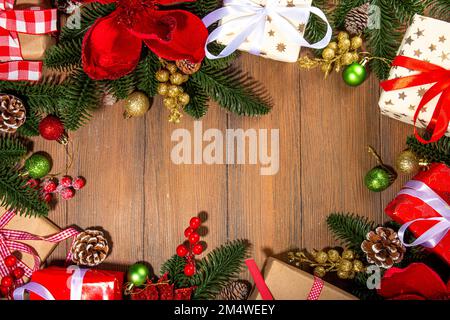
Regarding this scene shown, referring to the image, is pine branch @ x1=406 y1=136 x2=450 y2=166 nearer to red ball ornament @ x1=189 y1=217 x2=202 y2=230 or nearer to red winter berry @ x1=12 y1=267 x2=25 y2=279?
red ball ornament @ x1=189 y1=217 x2=202 y2=230

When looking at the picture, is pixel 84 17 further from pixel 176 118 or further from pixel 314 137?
pixel 314 137

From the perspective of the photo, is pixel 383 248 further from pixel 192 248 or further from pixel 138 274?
pixel 138 274

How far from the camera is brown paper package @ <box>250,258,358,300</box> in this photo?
1069 millimetres

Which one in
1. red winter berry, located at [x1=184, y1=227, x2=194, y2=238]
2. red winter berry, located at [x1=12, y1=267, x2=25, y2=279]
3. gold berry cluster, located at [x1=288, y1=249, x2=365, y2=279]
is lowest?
red winter berry, located at [x1=12, y1=267, x2=25, y2=279]

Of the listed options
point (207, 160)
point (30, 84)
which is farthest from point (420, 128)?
point (30, 84)

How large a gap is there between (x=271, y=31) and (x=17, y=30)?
1.94 ft

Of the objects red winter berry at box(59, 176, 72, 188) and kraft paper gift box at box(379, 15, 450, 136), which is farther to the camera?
red winter berry at box(59, 176, 72, 188)

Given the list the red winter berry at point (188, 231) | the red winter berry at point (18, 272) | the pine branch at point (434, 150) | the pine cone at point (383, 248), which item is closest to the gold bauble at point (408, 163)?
the pine branch at point (434, 150)

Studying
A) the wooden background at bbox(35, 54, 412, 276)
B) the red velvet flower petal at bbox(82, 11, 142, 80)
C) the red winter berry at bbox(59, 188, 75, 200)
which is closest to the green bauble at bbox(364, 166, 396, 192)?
the wooden background at bbox(35, 54, 412, 276)

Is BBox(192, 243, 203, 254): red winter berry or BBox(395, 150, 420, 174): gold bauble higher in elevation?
BBox(395, 150, 420, 174): gold bauble

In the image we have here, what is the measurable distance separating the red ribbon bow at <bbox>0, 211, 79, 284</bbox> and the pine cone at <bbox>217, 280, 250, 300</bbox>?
0.42 meters

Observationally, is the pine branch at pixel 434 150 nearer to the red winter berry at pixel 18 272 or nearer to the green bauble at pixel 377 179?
the green bauble at pixel 377 179

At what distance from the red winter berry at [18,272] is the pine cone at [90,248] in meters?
0.13

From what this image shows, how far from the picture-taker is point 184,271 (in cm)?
113
